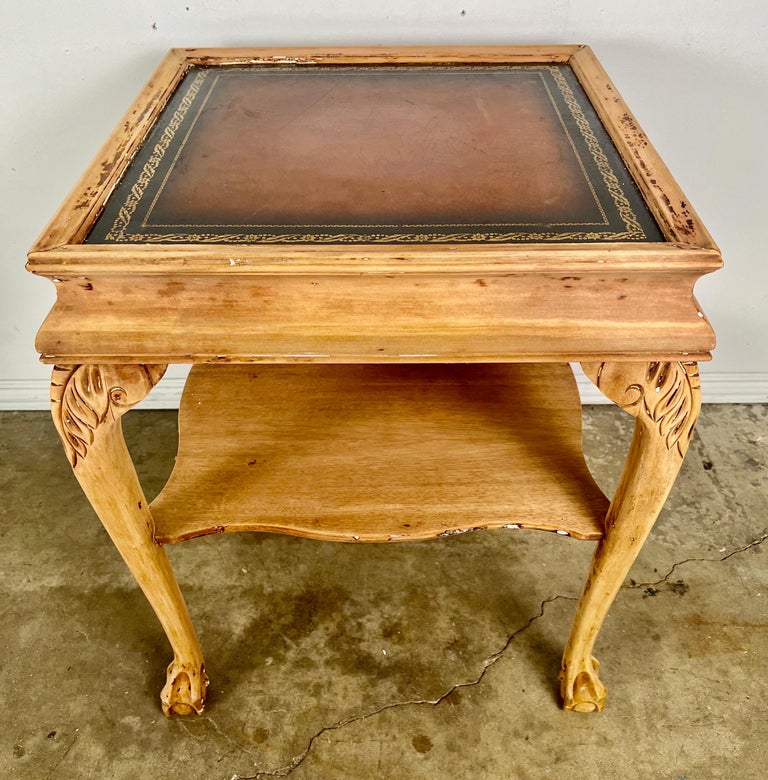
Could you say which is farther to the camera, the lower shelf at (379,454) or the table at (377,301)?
the lower shelf at (379,454)

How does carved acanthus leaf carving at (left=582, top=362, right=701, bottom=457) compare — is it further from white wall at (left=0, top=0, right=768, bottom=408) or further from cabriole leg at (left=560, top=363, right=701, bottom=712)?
white wall at (left=0, top=0, right=768, bottom=408)

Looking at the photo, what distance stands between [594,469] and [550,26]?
0.92 m

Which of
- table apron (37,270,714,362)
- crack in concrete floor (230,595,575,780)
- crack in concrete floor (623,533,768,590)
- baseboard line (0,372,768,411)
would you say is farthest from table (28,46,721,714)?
baseboard line (0,372,768,411)

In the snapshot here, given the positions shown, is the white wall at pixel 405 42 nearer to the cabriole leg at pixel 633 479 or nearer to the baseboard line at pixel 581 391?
the baseboard line at pixel 581 391

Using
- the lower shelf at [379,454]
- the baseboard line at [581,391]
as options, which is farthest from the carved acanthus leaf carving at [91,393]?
the baseboard line at [581,391]

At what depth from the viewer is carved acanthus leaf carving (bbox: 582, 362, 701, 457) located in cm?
81

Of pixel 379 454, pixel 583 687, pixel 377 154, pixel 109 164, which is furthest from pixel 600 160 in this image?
pixel 583 687

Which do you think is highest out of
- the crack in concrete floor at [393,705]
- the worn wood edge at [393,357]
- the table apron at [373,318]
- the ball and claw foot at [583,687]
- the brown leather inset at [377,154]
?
the brown leather inset at [377,154]

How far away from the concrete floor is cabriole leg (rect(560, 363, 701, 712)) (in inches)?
3.8

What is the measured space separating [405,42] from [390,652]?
3.57 ft

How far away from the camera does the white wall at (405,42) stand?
1.25 metres

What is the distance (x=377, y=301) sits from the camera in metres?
0.78

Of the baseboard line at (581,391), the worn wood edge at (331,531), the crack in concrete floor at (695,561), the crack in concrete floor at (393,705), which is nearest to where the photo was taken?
the worn wood edge at (331,531)

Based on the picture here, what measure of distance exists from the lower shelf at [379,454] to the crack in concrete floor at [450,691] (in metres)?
0.41
